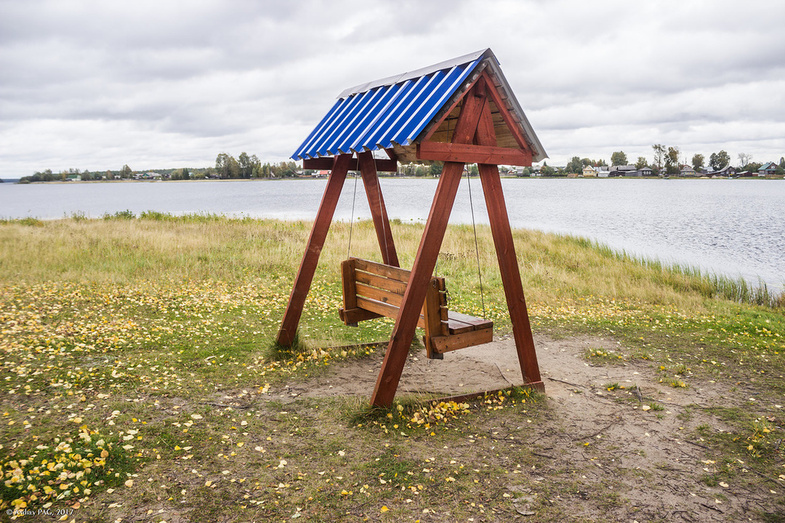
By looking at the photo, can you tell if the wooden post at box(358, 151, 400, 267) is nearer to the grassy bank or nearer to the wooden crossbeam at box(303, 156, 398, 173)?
the wooden crossbeam at box(303, 156, 398, 173)

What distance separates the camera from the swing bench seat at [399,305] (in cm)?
579

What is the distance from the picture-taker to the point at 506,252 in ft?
20.0

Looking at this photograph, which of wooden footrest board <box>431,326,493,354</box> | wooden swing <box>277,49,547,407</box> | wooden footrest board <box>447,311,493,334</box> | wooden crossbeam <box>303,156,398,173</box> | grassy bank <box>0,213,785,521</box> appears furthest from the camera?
wooden crossbeam <box>303,156,398,173</box>

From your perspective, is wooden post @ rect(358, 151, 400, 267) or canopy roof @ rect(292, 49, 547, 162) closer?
canopy roof @ rect(292, 49, 547, 162)

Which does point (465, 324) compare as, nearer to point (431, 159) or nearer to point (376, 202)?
point (431, 159)

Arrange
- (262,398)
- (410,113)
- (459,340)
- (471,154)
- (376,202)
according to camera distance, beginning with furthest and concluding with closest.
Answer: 1. (376,202)
2. (262,398)
3. (459,340)
4. (471,154)
5. (410,113)

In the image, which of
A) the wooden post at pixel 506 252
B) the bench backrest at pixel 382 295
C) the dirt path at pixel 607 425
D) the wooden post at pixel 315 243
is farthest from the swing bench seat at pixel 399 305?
the dirt path at pixel 607 425

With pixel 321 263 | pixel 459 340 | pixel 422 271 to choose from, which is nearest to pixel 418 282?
pixel 422 271

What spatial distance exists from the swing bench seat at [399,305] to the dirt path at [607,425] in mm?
904

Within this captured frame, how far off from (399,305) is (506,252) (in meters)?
1.43

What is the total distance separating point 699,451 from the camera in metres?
5.12

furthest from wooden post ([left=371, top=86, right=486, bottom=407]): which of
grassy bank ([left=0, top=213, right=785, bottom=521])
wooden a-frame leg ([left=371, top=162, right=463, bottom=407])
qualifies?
grassy bank ([left=0, top=213, right=785, bottom=521])

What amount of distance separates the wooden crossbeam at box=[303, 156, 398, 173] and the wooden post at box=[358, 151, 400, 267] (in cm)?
16

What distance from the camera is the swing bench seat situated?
5.79 metres
